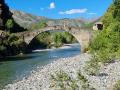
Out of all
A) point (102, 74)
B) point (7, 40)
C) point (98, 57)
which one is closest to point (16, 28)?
point (7, 40)

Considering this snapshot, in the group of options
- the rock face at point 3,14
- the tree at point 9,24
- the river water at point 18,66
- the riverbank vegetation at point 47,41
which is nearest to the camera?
the river water at point 18,66

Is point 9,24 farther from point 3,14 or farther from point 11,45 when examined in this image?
point 11,45

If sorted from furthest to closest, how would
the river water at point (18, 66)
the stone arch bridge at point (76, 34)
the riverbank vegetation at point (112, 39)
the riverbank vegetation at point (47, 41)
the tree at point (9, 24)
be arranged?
the riverbank vegetation at point (47, 41) → the tree at point (9, 24) → the stone arch bridge at point (76, 34) → the riverbank vegetation at point (112, 39) → the river water at point (18, 66)

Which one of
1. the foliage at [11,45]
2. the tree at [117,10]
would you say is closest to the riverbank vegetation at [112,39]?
the tree at [117,10]

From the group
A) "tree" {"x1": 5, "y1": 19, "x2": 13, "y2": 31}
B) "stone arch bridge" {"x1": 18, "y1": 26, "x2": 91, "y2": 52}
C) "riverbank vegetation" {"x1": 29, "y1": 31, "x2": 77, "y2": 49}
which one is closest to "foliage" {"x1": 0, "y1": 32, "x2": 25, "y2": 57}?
"stone arch bridge" {"x1": 18, "y1": 26, "x2": 91, "y2": 52}

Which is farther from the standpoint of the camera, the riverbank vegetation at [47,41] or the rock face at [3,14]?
the riverbank vegetation at [47,41]

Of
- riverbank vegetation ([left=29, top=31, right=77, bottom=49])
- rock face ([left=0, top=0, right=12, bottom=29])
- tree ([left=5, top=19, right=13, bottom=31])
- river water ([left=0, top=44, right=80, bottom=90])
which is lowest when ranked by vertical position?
river water ([left=0, top=44, right=80, bottom=90])

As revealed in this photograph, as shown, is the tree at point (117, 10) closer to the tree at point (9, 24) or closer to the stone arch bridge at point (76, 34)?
the stone arch bridge at point (76, 34)

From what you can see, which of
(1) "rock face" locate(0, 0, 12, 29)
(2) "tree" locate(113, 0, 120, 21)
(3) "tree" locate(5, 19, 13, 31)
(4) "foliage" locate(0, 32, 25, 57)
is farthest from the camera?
(1) "rock face" locate(0, 0, 12, 29)

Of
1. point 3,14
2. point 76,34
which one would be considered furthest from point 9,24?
point 76,34

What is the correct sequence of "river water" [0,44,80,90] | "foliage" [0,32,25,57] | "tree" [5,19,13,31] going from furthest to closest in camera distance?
"tree" [5,19,13,31] < "foliage" [0,32,25,57] < "river water" [0,44,80,90]

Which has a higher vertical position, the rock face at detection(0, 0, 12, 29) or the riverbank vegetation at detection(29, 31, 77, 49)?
the rock face at detection(0, 0, 12, 29)

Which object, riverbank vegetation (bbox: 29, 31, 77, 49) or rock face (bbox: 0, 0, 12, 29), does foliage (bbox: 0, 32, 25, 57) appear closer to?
rock face (bbox: 0, 0, 12, 29)

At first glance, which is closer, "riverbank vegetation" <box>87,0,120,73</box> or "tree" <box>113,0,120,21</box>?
"riverbank vegetation" <box>87,0,120,73</box>
